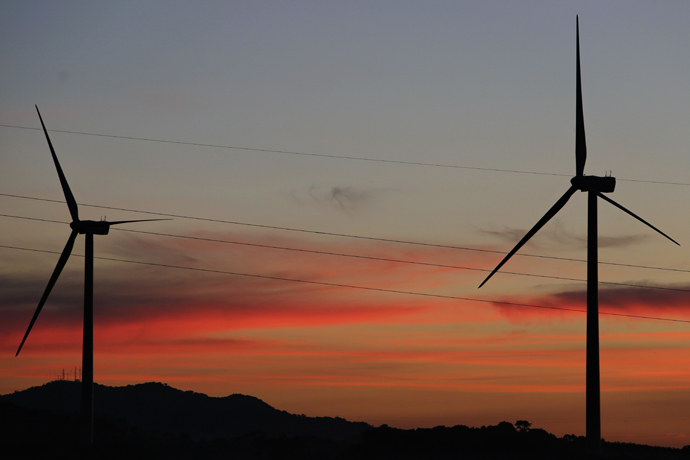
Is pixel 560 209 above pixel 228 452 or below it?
above

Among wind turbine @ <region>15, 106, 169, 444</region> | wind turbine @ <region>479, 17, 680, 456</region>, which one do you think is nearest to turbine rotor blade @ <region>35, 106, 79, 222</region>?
wind turbine @ <region>15, 106, 169, 444</region>

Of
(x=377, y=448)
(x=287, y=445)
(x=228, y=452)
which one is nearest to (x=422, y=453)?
(x=377, y=448)

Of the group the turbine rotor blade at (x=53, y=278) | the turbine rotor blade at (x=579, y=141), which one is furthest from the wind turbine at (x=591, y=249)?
the turbine rotor blade at (x=53, y=278)

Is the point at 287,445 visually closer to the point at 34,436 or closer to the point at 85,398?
the point at 34,436

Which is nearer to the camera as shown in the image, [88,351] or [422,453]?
[88,351]

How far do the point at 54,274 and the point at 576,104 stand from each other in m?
52.0

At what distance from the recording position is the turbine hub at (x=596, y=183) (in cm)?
7124

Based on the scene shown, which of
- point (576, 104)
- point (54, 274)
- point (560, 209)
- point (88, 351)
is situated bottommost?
point (88, 351)

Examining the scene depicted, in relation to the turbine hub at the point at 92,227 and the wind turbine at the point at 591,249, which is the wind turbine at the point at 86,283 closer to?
the turbine hub at the point at 92,227

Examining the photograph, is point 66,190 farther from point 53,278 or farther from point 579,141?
point 579,141

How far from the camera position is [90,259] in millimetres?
82750

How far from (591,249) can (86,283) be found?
46450mm

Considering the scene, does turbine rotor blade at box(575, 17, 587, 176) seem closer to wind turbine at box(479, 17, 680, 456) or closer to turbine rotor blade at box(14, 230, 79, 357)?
wind turbine at box(479, 17, 680, 456)

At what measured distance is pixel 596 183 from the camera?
7131 cm
